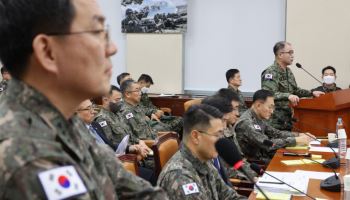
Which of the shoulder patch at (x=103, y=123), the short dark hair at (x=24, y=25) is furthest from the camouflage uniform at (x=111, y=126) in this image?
the short dark hair at (x=24, y=25)

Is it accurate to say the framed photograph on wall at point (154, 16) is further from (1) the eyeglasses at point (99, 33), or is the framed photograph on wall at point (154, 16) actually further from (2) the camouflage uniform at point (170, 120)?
(1) the eyeglasses at point (99, 33)

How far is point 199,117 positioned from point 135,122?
2644 mm

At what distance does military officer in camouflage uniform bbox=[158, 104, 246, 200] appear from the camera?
1969mm

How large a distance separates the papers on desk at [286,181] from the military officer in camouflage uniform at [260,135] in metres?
0.94

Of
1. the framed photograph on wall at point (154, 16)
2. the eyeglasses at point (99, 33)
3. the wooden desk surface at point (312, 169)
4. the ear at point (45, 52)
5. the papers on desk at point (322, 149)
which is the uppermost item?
the framed photograph on wall at point (154, 16)

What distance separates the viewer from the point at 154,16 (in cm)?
752

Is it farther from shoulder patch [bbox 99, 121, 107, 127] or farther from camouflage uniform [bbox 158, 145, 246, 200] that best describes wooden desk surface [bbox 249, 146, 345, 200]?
shoulder patch [bbox 99, 121, 107, 127]

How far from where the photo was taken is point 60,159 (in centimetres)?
67

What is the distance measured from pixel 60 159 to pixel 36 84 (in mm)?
158

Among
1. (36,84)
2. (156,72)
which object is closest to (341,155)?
(36,84)

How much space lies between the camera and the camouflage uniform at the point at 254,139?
12.5ft

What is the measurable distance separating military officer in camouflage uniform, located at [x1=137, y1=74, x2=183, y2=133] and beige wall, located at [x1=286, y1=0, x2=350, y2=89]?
207cm

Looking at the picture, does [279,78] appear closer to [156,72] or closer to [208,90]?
[208,90]

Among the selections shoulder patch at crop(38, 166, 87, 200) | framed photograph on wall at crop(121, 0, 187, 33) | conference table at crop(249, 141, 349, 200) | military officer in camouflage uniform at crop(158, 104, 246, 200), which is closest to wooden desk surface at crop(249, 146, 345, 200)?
conference table at crop(249, 141, 349, 200)
